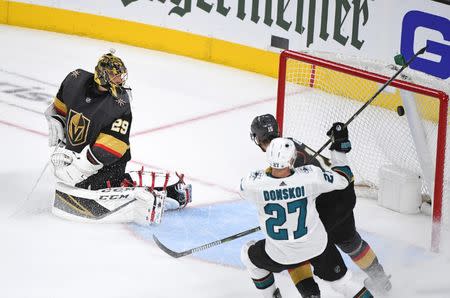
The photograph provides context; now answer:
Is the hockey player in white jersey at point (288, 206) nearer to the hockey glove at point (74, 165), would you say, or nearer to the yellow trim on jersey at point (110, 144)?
the yellow trim on jersey at point (110, 144)

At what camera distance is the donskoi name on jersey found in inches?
157

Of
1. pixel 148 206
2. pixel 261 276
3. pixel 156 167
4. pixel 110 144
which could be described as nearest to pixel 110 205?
pixel 148 206

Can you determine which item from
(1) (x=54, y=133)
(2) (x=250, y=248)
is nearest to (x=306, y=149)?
(2) (x=250, y=248)

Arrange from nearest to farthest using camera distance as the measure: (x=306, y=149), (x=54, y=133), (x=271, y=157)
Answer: (x=271, y=157) < (x=306, y=149) < (x=54, y=133)

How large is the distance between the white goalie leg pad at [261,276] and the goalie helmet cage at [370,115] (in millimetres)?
1289

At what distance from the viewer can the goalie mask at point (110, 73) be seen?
528 centimetres

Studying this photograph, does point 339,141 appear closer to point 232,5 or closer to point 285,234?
point 285,234

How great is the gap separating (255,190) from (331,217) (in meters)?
0.45

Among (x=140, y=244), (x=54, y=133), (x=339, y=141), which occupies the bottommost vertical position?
(x=140, y=244)

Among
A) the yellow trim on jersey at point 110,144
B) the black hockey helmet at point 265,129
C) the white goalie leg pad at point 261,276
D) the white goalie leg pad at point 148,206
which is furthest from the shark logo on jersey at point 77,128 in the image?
the white goalie leg pad at point 261,276

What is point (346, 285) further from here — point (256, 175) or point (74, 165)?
point (74, 165)

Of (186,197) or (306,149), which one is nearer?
(306,149)

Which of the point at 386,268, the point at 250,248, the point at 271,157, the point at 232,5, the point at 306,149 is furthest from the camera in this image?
the point at 232,5

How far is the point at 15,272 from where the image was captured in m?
4.79
